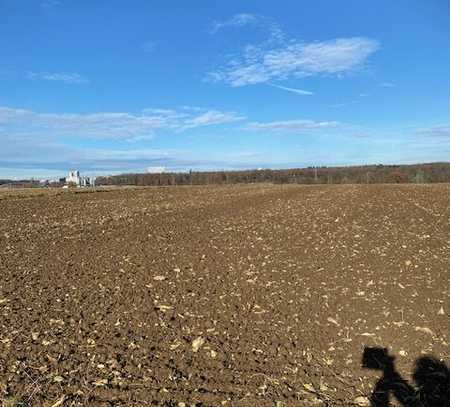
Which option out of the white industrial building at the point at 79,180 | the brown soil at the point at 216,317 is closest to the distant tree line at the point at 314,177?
the white industrial building at the point at 79,180

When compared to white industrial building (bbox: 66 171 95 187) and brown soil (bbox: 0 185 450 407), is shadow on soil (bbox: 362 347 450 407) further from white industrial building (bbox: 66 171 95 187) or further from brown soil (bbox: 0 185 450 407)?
white industrial building (bbox: 66 171 95 187)

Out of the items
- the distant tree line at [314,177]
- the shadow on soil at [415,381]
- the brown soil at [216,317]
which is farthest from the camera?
the distant tree line at [314,177]

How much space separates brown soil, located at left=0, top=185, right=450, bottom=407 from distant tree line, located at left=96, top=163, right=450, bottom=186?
401 ft

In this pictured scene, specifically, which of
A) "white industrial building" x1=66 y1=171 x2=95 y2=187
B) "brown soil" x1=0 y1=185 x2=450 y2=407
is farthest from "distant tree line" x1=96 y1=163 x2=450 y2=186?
"brown soil" x1=0 y1=185 x2=450 y2=407

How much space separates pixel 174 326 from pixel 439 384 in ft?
14.7

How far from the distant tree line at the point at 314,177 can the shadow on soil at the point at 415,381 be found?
128914 millimetres

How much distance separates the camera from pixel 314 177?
154375 millimetres

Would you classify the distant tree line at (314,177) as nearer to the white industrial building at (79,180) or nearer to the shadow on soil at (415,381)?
the white industrial building at (79,180)

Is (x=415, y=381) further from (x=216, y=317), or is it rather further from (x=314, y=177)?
(x=314, y=177)

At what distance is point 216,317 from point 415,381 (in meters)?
3.80

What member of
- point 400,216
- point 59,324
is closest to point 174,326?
point 59,324

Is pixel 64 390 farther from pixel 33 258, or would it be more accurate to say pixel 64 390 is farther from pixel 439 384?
pixel 33 258

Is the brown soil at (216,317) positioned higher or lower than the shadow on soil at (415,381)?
higher

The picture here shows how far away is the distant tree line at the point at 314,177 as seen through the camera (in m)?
138
